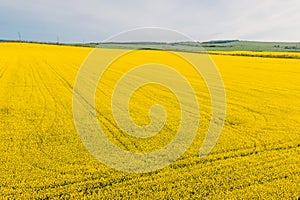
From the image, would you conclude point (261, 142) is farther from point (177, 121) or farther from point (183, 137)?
point (177, 121)

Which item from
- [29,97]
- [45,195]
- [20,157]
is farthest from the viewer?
[29,97]

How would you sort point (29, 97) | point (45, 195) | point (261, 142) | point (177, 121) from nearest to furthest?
1. point (45, 195)
2. point (261, 142)
3. point (177, 121)
4. point (29, 97)

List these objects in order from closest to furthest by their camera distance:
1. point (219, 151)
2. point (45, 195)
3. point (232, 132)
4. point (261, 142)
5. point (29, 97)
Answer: point (45, 195) → point (219, 151) → point (261, 142) → point (232, 132) → point (29, 97)

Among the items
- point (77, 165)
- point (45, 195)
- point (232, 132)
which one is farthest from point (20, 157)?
point (232, 132)

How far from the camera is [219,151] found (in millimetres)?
7469

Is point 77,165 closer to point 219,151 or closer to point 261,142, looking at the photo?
point 219,151

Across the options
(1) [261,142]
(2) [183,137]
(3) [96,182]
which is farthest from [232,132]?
(3) [96,182]

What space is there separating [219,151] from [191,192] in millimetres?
2395

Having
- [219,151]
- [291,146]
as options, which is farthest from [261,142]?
[219,151]

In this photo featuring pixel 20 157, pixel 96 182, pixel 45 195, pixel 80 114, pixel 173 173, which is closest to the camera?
pixel 45 195

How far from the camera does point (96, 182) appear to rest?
18.8 feet

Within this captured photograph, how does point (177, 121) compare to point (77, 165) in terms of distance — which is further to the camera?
point (177, 121)

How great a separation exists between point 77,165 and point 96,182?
0.99 metres

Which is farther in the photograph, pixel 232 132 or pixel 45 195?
pixel 232 132
